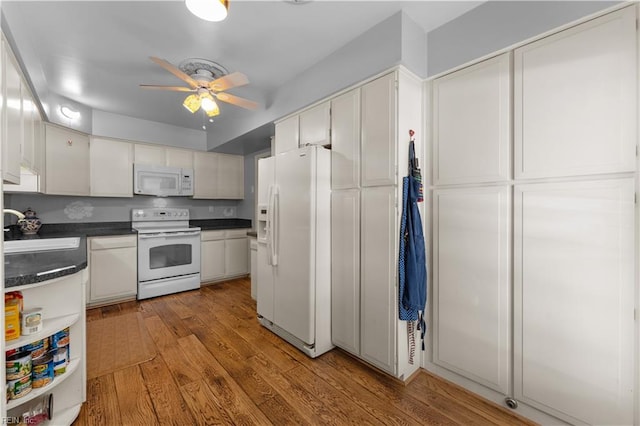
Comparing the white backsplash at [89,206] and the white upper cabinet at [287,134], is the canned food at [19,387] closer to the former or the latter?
the white upper cabinet at [287,134]

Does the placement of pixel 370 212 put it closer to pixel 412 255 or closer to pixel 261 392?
pixel 412 255

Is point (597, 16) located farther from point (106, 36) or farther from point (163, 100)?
point (163, 100)

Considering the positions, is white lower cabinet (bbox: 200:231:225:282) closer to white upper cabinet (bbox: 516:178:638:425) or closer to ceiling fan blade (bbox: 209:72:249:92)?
ceiling fan blade (bbox: 209:72:249:92)

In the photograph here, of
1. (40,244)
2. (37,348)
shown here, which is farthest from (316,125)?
(40,244)

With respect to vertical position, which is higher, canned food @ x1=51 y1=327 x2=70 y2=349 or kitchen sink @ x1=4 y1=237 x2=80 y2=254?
kitchen sink @ x1=4 y1=237 x2=80 y2=254

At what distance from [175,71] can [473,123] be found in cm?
224

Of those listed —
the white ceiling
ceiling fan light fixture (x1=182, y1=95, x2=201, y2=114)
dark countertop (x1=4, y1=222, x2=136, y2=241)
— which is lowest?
dark countertop (x1=4, y1=222, x2=136, y2=241)

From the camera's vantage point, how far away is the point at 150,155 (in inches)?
166

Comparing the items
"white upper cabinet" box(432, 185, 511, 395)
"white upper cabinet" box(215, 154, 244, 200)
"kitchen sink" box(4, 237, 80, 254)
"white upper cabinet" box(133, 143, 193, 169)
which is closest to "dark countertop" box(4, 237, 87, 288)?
"kitchen sink" box(4, 237, 80, 254)

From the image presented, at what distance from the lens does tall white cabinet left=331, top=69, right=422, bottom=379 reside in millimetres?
2008

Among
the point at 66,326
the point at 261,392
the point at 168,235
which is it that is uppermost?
the point at 168,235

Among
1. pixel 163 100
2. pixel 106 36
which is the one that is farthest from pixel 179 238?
pixel 106 36

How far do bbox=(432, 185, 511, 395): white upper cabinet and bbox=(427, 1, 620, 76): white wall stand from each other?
0.93m

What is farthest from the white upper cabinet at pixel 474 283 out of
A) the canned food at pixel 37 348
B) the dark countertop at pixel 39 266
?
the canned food at pixel 37 348
